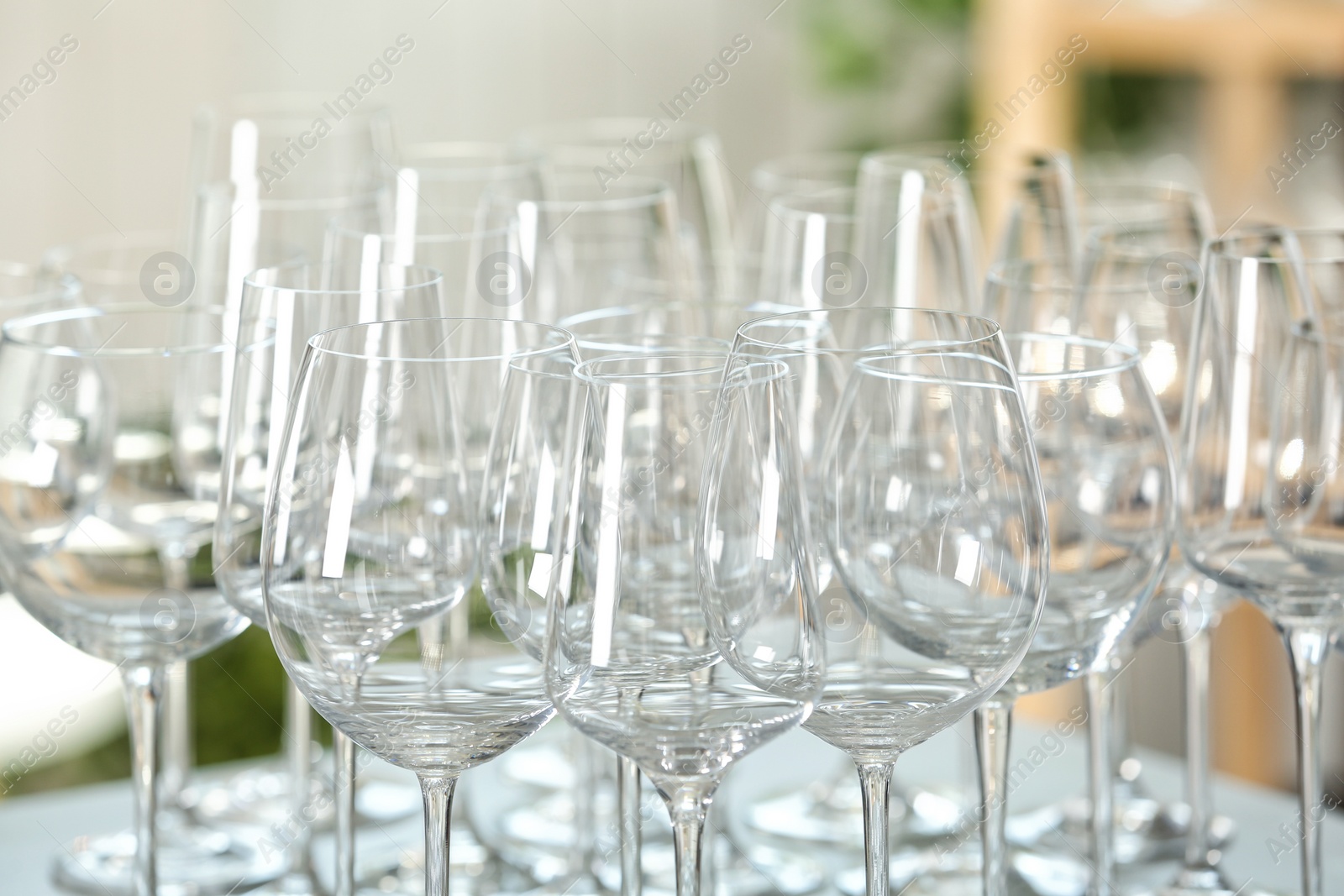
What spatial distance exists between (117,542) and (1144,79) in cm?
182

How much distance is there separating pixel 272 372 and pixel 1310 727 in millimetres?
449

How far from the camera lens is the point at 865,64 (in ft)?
8.42

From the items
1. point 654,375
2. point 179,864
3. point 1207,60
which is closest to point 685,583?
point 654,375

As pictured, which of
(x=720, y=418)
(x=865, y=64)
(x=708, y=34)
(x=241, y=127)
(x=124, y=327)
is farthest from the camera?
(x=708, y=34)

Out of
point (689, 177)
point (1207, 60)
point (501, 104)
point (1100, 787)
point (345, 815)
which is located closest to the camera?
point (345, 815)

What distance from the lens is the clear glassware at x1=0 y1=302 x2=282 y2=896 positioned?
2.14 feet

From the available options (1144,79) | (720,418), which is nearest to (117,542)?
(720,418)

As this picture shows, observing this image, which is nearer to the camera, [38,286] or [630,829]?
[630,829]

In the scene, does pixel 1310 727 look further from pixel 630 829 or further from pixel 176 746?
pixel 176 746

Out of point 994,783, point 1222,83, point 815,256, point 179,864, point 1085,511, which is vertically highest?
point 1222,83

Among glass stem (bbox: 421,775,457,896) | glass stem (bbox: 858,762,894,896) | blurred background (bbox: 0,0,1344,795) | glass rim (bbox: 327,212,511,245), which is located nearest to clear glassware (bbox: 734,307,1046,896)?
glass stem (bbox: 858,762,894,896)

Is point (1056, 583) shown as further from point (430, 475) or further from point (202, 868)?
point (202, 868)

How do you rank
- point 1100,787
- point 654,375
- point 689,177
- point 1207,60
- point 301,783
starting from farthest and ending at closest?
point 1207,60 → point 689,177 → point 301,783 → point 1100,787 → point 654,375

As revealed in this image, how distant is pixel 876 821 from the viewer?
0.53 metres
